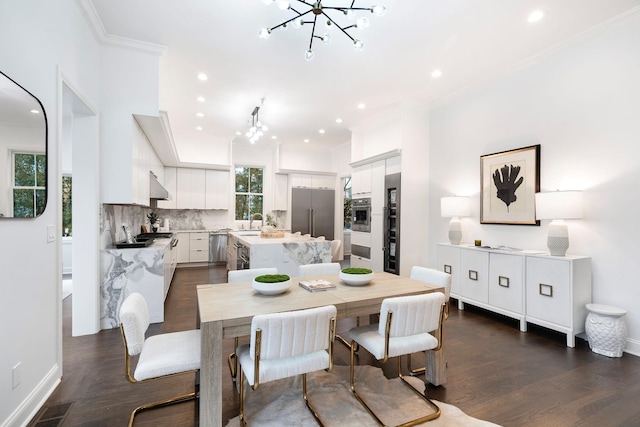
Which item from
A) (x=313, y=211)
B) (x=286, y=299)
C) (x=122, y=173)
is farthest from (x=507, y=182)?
(x=313, y=211)

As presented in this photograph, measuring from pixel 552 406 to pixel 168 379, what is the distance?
2.73 metres

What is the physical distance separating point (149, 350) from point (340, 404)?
4.08 ft

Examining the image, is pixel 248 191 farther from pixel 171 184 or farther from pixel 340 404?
pixel 340 404

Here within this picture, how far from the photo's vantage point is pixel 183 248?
22.4 ft

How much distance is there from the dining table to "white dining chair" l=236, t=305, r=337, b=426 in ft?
0.55

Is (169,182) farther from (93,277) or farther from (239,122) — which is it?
(93,277)

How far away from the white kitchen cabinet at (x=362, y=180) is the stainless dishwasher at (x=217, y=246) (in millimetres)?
3302

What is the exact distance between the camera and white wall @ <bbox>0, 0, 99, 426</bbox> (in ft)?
5.45

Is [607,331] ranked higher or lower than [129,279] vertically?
lower

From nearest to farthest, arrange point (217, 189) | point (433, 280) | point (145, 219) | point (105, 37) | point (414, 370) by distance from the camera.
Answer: point (414, 370)
point (433, 280)
point (105, 37)
point (145, 219)
point (217, 189)

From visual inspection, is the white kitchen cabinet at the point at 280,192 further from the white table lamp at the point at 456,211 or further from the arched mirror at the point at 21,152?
the arched mirror at the point at 21,152

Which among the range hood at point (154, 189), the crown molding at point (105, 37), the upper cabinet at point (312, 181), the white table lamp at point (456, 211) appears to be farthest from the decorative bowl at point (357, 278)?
the upper cabinet at point (312, 181)

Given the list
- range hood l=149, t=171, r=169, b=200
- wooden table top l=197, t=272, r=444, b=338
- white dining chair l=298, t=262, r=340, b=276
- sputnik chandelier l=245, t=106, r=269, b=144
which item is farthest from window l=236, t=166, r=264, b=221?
wooden table top l=197, t=272, r=444, b=338

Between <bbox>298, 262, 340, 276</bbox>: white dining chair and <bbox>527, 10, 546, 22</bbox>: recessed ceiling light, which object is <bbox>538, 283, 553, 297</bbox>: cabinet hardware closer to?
<bbox>298, 262, 340, 276</bbox>: white dining chair
